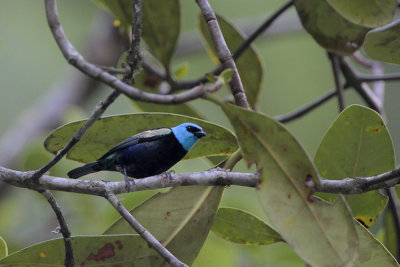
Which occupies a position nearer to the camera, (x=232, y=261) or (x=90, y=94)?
(x=232, y=261)

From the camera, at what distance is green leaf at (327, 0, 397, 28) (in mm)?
2094

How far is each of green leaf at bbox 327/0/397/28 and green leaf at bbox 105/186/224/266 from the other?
29.7 inches

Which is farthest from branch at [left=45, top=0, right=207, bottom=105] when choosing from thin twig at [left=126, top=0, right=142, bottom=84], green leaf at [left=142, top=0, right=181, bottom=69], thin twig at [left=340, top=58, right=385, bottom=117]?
thin twig at [left=340, top=58, right=385, bottom=117]

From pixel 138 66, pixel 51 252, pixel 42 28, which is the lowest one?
pixel 42 28

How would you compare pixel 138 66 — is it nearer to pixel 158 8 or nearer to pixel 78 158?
pixel 78 158

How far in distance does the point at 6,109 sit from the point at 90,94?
2738 millimetres

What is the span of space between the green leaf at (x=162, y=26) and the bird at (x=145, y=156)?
410mm

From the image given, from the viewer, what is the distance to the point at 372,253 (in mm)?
1896

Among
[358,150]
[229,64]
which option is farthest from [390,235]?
[229,64]

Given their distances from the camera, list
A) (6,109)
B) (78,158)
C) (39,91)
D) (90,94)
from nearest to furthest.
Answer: (78,158), (90,94), (6,109), (39,91)

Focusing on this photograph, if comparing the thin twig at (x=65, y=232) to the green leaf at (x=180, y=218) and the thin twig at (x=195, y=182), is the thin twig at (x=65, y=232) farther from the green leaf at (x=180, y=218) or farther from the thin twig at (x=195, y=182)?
the green leaf at (x=180, y=218)

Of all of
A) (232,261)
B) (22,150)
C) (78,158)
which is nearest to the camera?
(78,158)

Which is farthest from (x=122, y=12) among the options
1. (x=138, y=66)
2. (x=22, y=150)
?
(x=22, y=150)

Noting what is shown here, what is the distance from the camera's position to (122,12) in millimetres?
2773
